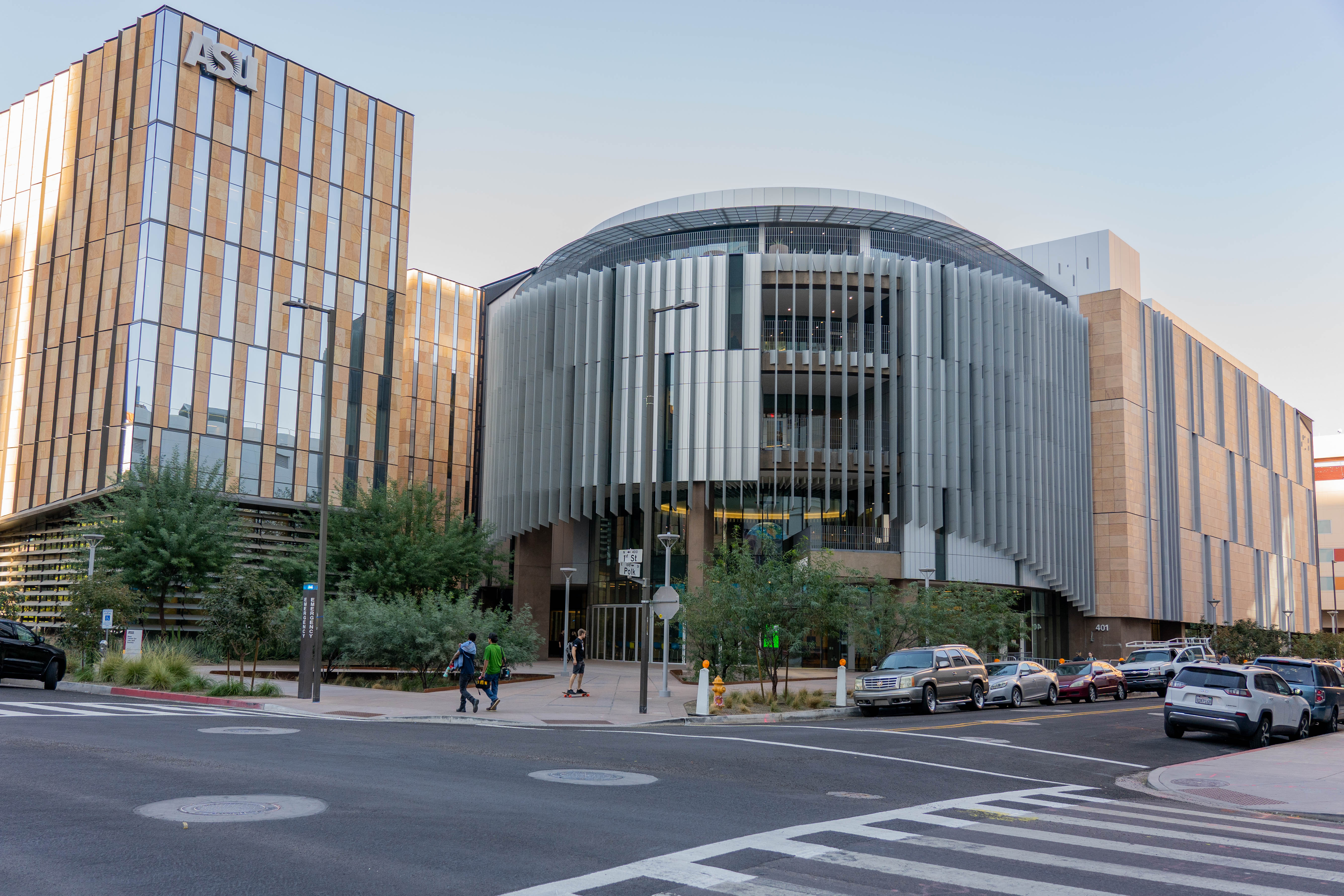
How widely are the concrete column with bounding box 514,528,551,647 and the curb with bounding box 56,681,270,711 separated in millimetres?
29559

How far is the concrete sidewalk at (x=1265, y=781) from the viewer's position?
1338 cm

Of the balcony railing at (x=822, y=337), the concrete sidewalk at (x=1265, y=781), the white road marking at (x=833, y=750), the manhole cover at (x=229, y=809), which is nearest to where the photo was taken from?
the manhole cover at (x=229, y=809)

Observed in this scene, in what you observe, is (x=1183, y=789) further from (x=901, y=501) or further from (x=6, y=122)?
(x=6, y=122)

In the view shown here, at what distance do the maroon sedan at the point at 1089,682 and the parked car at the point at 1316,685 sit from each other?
28.6 ft

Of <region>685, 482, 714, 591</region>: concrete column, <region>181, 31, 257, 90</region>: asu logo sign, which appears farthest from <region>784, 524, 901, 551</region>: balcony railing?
<region>181, 31, 257, 90</region>: asu logo sign

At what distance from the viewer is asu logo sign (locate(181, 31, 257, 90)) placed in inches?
1901

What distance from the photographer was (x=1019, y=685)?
31562 millimetres

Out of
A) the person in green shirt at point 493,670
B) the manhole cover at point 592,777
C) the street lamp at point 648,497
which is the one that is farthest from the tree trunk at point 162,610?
the manhole cover at point 592,777

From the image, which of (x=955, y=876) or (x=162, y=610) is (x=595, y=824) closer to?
(x=955, y=876)

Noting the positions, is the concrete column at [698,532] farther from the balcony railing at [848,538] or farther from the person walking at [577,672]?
the person walking at [577,672]

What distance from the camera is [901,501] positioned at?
162ft

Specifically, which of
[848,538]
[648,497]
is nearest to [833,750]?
[648,497]

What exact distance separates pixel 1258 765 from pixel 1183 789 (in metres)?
4.15

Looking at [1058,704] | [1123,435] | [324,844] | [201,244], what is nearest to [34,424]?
[201,244]
